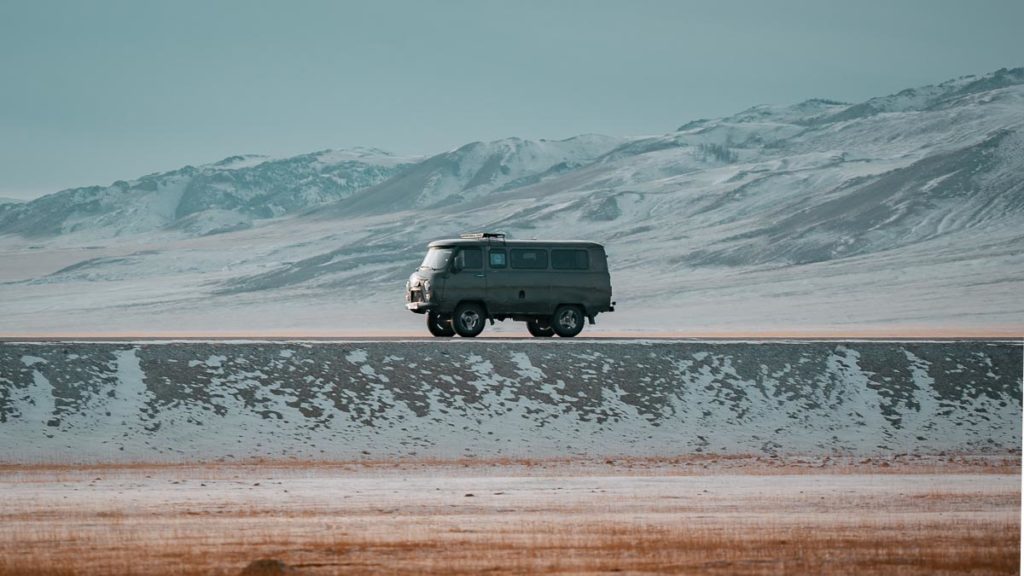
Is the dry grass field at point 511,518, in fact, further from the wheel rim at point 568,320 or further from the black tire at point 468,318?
the wheel rim at point 568,320

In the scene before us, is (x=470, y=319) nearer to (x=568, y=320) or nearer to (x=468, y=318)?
(x=468, y=318)

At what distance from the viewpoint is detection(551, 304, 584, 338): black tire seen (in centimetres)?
4194

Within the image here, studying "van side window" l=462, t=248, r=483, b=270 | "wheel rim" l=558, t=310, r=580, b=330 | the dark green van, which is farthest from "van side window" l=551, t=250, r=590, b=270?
"van side window" l=462, t=248, r=483, b=270

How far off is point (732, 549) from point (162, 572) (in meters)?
7.62

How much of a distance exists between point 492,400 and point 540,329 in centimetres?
818

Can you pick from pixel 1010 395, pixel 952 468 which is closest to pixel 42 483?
pixel 952 468

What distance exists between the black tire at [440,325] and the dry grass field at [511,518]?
10328 mm

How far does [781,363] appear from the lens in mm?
38688

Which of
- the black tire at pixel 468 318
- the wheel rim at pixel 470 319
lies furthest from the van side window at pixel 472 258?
the wheel rim at pixel 470 319

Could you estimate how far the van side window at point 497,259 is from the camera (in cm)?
4050

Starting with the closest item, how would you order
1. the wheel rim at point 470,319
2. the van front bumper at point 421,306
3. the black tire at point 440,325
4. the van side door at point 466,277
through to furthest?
the van side door at point 466,277, the van front bumper at point 421,306, the wheel rim at point 470,319, the black tire at point 440,325

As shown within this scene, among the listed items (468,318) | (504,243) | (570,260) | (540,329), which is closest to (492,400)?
(468,318)

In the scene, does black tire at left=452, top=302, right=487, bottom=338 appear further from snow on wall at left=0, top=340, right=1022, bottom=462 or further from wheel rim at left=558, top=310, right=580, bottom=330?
snow on wall at left=0, top=340, right=1022, bottom=462

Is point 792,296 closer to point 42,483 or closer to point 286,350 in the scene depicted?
point 286,350
